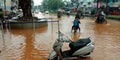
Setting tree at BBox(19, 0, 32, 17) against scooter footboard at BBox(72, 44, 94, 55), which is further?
tree at BBox(19, 0, 32, 17)

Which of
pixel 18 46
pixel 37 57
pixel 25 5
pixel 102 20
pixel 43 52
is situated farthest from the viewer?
pixel 102 20

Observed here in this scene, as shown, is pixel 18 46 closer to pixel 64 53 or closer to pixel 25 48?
pixel 25 48

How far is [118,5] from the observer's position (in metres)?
55.3

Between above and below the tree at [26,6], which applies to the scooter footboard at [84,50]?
below

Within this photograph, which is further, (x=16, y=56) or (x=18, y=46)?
(x=18, y=46)

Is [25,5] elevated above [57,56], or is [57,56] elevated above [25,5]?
[25,5]

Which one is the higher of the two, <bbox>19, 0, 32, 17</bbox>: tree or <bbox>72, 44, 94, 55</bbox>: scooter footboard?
<bbox>19, 0, 32, 17</bbox>: tree

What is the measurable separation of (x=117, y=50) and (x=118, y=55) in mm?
1230

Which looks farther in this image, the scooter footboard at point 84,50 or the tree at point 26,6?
the tree at point 26,6

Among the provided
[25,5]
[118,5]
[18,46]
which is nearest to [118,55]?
[18,46]

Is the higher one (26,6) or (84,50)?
(26,6)

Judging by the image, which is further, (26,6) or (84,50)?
(26,6)

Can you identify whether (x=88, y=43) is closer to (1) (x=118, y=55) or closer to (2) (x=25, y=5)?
(1) (x=118, y=55)

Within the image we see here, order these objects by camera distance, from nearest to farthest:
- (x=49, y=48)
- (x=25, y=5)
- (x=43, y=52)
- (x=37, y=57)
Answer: (x=37, y=57) < (x=43, y=52) < (x=49, y=48) < (x=25, y=5)
